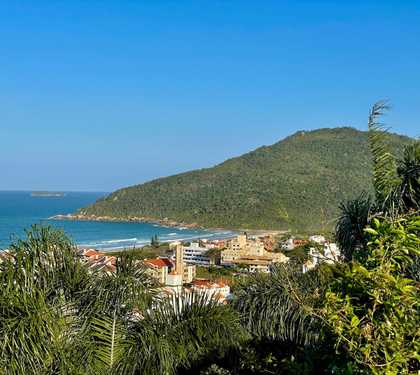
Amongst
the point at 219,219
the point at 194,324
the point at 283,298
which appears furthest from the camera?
the point at 219,219

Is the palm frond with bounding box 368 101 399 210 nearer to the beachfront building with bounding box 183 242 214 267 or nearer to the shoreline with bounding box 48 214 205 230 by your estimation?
the beachfront building with bounding box 183 242 214 267

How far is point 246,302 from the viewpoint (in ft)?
21.0

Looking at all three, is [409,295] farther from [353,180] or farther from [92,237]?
[353,180]

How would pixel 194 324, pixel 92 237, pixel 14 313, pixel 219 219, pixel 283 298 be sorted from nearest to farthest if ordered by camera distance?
pixel 14 313 → pixel 194 324 → pixel 283 298 → pixel 92 237 → pixel 219 219

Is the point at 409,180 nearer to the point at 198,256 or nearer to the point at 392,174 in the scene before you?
the point at 392,174

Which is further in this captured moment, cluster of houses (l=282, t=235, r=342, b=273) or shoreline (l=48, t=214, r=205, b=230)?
shoreline (l=48, t=214, r=205, b=230)

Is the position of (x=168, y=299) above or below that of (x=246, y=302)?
above

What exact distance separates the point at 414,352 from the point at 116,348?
266 cm

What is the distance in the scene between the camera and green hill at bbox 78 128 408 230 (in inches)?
2830

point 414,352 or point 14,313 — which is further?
point 14,313

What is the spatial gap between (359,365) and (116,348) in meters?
2.46

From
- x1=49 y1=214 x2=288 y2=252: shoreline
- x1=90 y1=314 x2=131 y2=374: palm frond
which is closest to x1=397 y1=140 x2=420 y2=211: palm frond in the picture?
x1=90 y1=314 x2=131 y2=374: palm frond

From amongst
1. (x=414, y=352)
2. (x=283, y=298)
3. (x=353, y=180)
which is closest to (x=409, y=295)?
(x=414, y=352)

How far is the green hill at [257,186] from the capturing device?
7188cm
